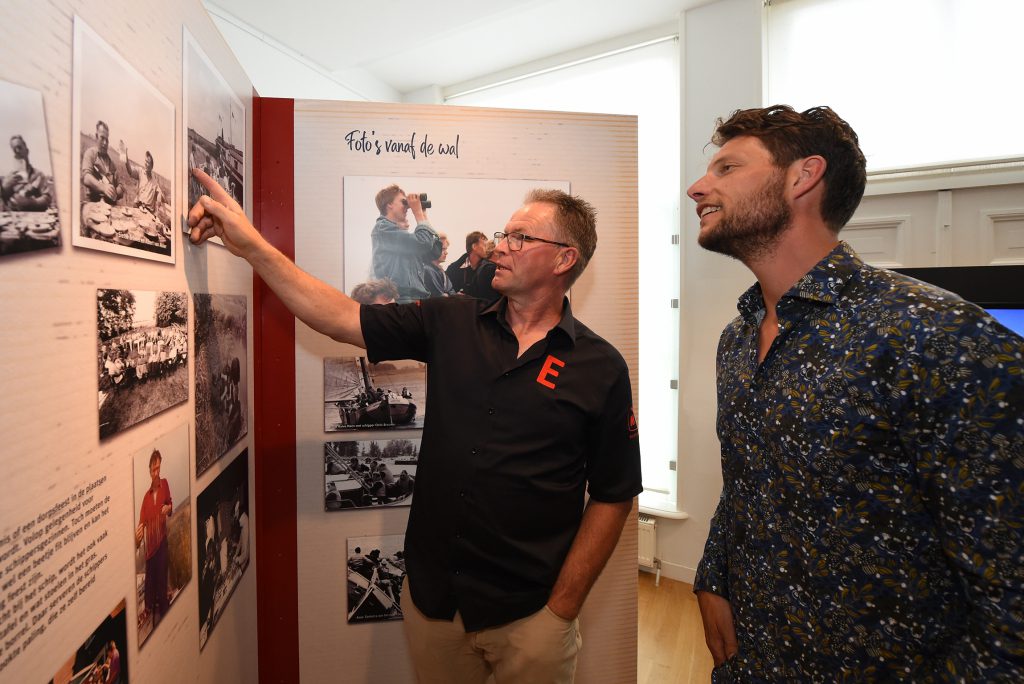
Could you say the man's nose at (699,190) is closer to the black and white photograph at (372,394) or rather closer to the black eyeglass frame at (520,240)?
the black eyeglass frame at (520,240)

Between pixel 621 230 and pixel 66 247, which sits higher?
pixel 621 230

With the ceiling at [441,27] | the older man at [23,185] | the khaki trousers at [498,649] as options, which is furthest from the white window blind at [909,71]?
the older man at [23,185]

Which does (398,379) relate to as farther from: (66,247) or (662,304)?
(662,304)

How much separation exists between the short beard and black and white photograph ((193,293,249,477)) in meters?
1.21

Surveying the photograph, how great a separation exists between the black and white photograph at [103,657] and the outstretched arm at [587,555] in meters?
0.90

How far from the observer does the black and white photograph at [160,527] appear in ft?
2.75

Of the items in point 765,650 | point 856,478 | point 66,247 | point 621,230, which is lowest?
point 765,650

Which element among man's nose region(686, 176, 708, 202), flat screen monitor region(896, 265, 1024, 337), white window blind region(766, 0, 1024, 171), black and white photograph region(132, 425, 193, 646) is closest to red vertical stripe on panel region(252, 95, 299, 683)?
black and white photograph region(132, 425, 193, 646)

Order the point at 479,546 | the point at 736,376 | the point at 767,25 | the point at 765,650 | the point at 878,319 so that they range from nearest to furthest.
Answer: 1. the point at 878,319
2. the point at 765,650
3. the point at 736,376
4. the point at 479,546
5. the point at 767,25

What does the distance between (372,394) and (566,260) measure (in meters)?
0.79

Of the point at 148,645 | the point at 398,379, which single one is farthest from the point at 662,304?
the point at 148,645

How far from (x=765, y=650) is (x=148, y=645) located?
1.18 metres

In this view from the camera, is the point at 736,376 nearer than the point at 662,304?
Yes

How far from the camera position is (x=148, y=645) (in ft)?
2.85
